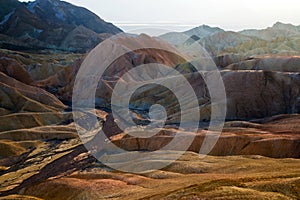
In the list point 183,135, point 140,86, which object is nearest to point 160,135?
point 183,135

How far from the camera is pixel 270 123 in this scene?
98.6 metres

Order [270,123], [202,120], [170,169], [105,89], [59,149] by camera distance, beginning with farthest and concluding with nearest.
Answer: [105,89]
[202,120]
[59,149]
[270,123]
[170,169]

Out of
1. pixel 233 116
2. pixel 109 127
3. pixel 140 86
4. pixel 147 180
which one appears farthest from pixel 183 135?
pixel 140 86

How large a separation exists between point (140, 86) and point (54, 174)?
351 feet

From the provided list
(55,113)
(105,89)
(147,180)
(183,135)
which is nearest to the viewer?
(147,180)

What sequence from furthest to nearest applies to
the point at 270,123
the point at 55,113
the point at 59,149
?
the point at 55,113
the point at 59,149
the point at 270,123

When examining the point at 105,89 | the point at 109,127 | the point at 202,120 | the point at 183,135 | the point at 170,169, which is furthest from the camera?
the point at 105,89

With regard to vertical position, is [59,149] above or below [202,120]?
below

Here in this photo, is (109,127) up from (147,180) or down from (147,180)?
down

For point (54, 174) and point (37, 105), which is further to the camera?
point (37, 105)

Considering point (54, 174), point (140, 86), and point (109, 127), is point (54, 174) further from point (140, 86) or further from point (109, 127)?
point (140, 86)

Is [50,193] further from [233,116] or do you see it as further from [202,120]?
[233,116]

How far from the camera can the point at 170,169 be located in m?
59.2

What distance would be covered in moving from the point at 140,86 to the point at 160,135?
95.3m
